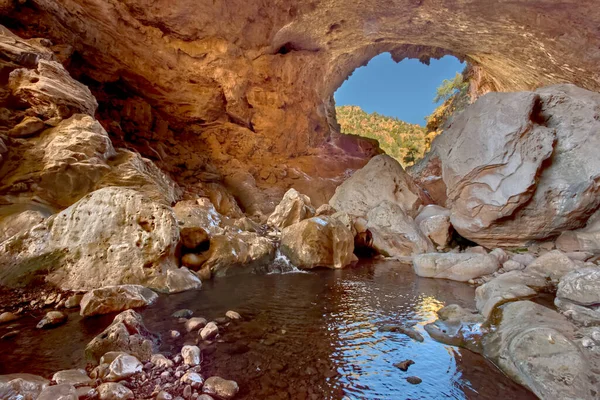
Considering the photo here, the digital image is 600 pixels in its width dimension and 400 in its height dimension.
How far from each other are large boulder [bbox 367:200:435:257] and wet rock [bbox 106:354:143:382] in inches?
329

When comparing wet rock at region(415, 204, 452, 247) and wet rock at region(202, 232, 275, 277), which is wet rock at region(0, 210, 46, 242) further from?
wet rock at region(415, 204, 452, 247)

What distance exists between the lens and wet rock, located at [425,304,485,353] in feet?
11.2

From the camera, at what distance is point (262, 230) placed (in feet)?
32.9

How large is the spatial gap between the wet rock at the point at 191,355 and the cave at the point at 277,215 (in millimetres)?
19

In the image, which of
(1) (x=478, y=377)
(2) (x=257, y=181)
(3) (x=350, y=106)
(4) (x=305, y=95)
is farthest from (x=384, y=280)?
(3) (x=350, y=106)

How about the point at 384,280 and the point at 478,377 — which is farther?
the point at 384,280

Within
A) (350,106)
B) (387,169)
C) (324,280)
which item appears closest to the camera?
(324,280)

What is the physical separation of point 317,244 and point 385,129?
28.6 m

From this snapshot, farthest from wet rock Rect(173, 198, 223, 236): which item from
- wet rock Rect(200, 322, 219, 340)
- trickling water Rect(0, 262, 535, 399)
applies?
wet rock Rect(200, 322, 219, 340)

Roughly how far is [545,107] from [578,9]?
2208 millimetres

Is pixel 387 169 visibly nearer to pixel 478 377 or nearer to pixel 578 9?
pixel 578 9

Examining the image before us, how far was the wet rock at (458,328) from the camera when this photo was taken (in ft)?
11.2

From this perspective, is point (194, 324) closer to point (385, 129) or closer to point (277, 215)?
point (277, 215)

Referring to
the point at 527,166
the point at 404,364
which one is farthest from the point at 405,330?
the point at 527,166
